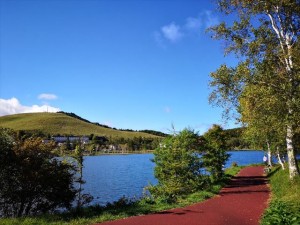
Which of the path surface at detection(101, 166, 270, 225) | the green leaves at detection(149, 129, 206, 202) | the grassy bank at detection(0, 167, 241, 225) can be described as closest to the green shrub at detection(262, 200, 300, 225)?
the path surface at detection(101, 166, 270, 225)

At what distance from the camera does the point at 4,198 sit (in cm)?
1930

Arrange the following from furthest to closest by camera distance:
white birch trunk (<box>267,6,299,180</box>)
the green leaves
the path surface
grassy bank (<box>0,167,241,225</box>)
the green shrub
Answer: the green leaves
white birch trunk (<box>267,6,299,180</box>)
the path surface
grassy bank (<box>0,167,241,225</box>)
the green shrub

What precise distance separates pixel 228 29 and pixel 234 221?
1348 centimetres

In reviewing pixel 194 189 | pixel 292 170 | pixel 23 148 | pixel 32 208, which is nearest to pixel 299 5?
pixel 292 170

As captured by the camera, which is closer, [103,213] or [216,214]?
[103,213]

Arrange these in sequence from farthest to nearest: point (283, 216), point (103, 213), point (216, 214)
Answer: point (216, 214), point (103, 213), point (283, 216)

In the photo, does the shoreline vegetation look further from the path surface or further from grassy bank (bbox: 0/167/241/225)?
the path surface

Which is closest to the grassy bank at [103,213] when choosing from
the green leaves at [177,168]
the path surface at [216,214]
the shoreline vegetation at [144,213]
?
the shoreline vegetation at [144,213]

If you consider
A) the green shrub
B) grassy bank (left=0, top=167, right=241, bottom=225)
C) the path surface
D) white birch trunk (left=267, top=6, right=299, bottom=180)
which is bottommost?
the path surface

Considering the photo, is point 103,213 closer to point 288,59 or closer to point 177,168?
point 177,168

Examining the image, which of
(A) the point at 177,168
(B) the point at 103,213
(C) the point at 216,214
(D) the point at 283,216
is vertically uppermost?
(A) the point at 177,168

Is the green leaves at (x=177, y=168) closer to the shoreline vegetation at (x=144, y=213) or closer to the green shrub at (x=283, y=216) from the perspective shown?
the shoreline vegetation at (x=144, y=213)

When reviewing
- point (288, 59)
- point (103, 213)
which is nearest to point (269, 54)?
point (288, 59)

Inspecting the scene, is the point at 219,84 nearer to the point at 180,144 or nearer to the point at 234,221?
the point at 180,144
